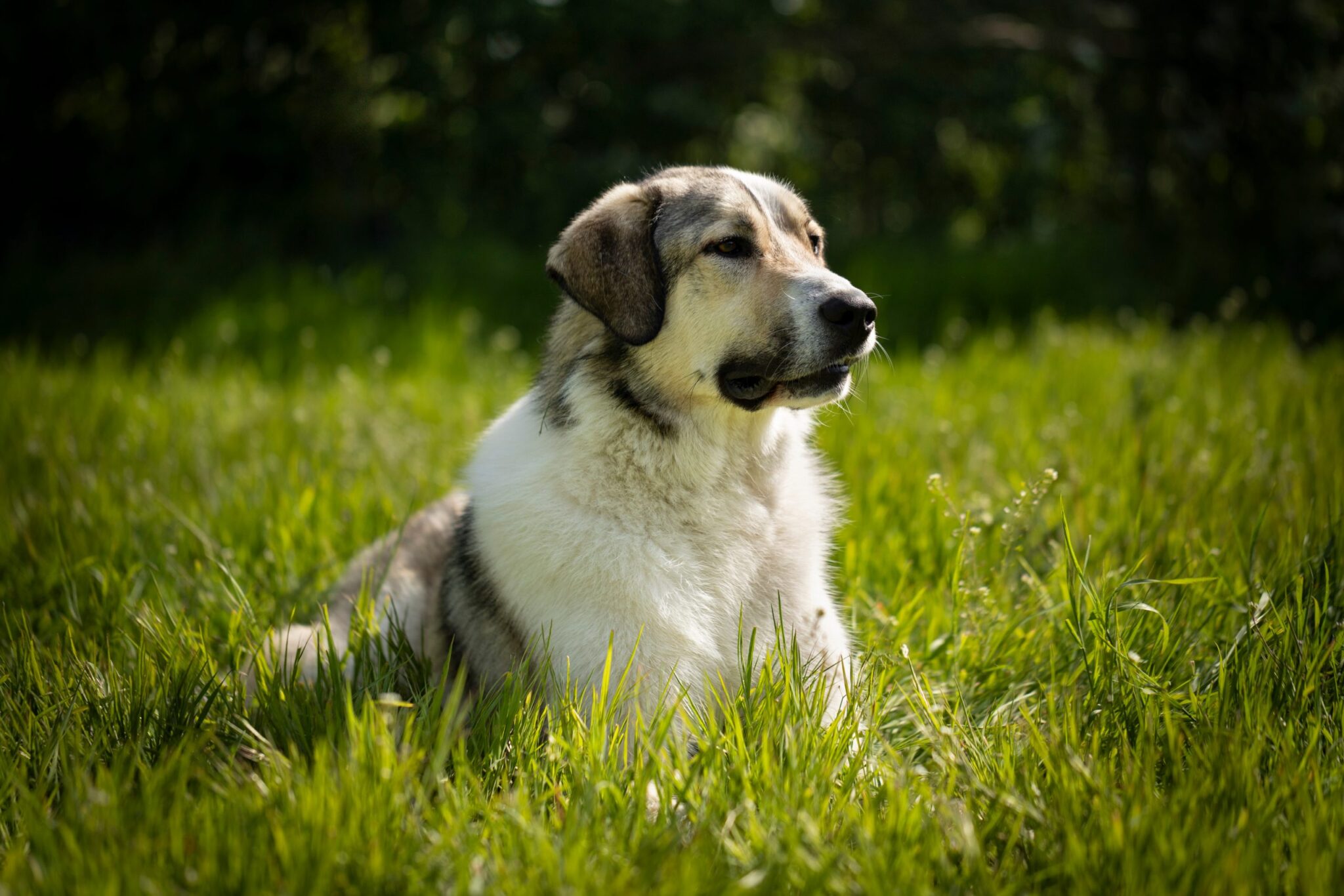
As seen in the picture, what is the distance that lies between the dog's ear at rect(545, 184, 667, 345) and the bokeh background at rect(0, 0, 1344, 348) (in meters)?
4.79

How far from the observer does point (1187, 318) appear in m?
7.93

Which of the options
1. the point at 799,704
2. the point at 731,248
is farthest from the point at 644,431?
the point at 799,704

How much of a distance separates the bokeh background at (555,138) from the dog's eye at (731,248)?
4.66 meters

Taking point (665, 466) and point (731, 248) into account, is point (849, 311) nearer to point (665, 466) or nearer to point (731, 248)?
point (731, 248)

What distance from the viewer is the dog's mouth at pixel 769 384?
9.42 feet

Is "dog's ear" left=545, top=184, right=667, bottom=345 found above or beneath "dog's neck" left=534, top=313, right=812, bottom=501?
above

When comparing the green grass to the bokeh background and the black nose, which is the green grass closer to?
the black nose

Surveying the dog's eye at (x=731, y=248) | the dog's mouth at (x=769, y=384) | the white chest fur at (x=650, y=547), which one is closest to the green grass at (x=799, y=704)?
the white chest fur at (x=650, y=547)

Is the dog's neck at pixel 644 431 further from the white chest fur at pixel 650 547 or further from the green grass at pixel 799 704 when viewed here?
the green grass at pixel 799 704

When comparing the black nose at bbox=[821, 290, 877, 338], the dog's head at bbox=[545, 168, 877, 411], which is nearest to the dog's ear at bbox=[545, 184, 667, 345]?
the dog's head at bbox=[545, 168, 877, 411]

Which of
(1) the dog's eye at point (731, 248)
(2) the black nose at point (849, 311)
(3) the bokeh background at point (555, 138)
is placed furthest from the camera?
(3) the bokeh background at point (555, 138)

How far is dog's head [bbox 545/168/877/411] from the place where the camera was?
2.86 metres

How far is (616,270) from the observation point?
292cm

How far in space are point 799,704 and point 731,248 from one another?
4.29 feet
